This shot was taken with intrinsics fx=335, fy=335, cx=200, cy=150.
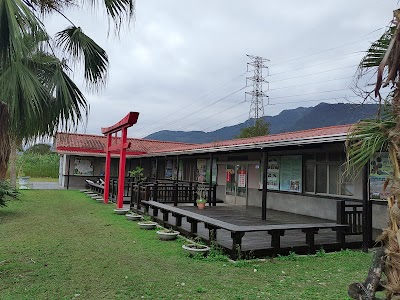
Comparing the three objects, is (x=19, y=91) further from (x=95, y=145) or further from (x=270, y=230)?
(x=95, y=145)

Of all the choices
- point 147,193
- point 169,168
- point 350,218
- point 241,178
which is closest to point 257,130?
point 169,168

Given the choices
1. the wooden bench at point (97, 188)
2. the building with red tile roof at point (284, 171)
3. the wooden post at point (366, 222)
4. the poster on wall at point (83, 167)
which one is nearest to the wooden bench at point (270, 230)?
the wooden post at point (366, 222)

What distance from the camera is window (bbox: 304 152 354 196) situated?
30.5 feet

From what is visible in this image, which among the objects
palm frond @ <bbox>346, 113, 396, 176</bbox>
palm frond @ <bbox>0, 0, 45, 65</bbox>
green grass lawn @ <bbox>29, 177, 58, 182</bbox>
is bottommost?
green grass lawn @ <bbox>29, 177, 58, 182</bbox>

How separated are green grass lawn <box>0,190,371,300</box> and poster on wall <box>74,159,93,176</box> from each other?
44.9 ft

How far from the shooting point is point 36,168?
31219 millimetres

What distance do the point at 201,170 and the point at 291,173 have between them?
6339mm

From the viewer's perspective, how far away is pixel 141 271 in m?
4.98

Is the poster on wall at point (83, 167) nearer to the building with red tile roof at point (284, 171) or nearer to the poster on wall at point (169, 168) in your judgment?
the building with red tile roof at point (284, 171)

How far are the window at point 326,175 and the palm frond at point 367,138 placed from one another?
726 cm

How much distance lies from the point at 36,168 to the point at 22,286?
29947 mm

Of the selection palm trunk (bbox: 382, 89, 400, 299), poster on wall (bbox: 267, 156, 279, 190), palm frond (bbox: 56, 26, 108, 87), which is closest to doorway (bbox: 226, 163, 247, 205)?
poster on wall (bbox: 267, 156, 279, 190)

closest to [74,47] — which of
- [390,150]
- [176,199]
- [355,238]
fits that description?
[390,150]

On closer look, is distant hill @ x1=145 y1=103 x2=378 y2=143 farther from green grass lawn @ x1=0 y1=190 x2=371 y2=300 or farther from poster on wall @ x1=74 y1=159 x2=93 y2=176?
green grass lawn @ x1=0 y1=190 x2=371 y2=300
